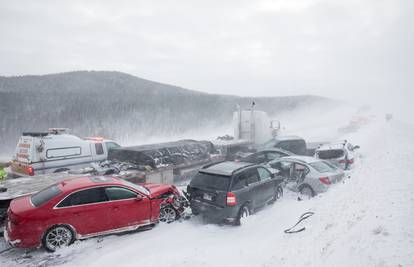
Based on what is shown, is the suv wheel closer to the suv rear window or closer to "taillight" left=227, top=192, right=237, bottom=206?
"taillight" left=227, top=192, right=237, bottom=206

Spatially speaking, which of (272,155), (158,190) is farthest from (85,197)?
(272,155)

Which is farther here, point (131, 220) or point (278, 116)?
point (278, 116)

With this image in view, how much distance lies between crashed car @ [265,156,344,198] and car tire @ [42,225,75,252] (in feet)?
22.4

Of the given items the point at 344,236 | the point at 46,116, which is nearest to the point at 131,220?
the point at 344,236

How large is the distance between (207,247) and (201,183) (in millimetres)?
2189

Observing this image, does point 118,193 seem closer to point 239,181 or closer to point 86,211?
point 86,211

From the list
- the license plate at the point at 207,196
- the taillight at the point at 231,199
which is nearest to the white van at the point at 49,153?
the license plate at the point at 207,196

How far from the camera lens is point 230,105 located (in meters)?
66.1

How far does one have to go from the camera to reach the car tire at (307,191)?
10016 mm

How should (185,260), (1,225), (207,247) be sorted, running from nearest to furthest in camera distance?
(185,260), (207,247), (1,225)

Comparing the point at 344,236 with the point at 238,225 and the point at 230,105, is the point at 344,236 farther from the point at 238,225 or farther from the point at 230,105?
the point at 230,105

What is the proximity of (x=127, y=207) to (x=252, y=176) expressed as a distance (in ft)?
12.3

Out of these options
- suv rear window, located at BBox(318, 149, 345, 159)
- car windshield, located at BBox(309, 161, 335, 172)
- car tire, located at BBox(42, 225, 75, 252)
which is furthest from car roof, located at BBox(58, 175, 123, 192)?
suv rear window, located at BBox(318, 149, 345, 159)

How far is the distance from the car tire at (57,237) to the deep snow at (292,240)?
0.55 feet
